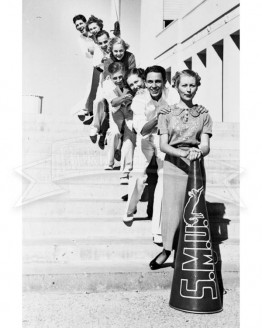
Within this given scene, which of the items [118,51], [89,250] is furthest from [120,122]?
[89,250]

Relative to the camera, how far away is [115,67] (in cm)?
359

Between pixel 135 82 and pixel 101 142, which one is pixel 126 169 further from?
pixel 135 82

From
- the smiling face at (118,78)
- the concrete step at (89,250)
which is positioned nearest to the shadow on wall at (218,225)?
the concrete step at (89,250)

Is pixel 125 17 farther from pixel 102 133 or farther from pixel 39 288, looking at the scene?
pixel 39 288

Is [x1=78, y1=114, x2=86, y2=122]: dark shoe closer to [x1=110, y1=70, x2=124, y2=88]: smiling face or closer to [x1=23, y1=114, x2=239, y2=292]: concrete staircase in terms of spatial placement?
[x1=23, y1=114, x2=239, y2=292]: concrete staircase

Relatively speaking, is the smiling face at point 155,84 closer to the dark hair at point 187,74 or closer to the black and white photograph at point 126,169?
the black and white photograph at point 126,169

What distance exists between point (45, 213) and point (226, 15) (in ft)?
6.73

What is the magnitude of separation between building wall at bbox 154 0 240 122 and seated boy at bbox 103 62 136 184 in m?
0.35

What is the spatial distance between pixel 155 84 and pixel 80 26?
666 millimetres

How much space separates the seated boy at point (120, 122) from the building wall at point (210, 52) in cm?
35

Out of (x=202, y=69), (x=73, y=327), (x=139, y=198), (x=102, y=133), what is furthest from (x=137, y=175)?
(x=73, y=327)

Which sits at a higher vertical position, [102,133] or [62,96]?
[62,96]

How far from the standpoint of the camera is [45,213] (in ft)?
11.3

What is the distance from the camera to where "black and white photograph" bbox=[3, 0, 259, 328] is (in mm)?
3012
